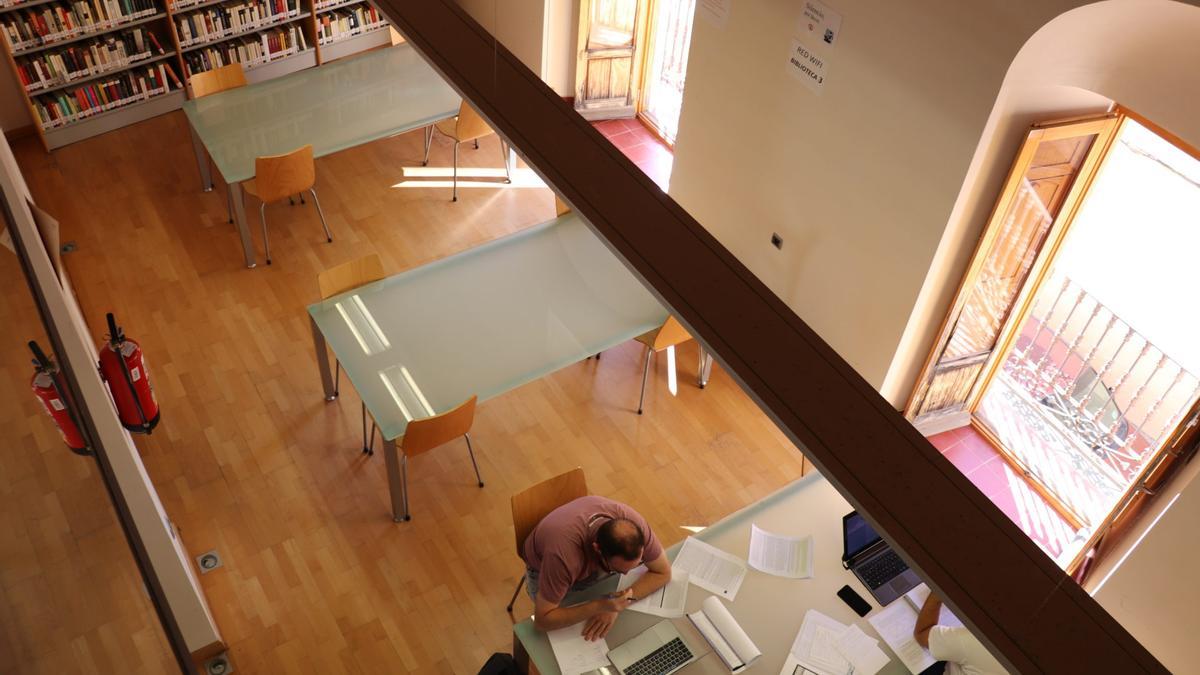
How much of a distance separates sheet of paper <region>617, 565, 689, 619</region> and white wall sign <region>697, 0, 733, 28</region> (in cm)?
326

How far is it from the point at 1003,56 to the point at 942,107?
41 cm

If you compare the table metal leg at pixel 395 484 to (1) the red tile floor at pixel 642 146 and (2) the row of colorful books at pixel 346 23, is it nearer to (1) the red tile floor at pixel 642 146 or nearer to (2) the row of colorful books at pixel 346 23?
(1) the red tile floor at pixel 642 146

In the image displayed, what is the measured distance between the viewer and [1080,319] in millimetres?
5398

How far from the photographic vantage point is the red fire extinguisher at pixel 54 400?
3.42 meters

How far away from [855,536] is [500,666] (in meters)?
1.64

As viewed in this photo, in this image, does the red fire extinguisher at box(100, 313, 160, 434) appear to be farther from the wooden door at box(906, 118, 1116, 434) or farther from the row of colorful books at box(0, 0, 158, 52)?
the wooden door at box(906, 118, 1116, 434)

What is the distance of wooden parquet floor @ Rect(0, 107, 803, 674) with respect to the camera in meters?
4.69

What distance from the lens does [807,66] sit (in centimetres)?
511

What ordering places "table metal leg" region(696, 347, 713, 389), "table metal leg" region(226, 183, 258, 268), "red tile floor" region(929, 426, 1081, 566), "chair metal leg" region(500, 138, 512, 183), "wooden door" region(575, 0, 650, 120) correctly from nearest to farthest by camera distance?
"red tile floor" region(929, 426, 1081, 566), "table metal leg" region(696, 347, 713, 389), "table metal leg" region(226, 183, 258, 268), "chair metal leg" region(500, 138, 512, 183), "wooden door" region(575, 0, 650, 120)

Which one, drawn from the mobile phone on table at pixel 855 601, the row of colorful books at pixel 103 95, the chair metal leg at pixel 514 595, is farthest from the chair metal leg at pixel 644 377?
the row of colorful books at pixel 103 95

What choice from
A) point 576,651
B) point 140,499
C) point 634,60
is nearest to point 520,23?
point 634,60

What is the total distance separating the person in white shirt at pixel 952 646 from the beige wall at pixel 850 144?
173 cm

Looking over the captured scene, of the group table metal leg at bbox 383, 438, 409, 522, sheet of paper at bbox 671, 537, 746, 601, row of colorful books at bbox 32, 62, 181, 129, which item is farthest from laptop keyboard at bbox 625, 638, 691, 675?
row of colorful books at bbox 32, 62, 181, 129

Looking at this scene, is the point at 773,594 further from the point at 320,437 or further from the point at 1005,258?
the point at 320,437
